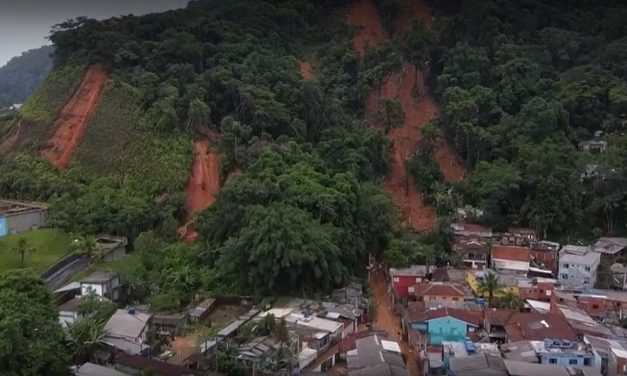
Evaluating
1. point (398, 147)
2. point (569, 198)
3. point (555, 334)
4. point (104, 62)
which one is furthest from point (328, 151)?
point (555, 334)

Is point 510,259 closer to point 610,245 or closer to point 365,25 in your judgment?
point 610,245

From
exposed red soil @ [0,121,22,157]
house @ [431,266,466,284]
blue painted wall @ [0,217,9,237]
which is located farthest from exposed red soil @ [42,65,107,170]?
house @ [431,266,466,284]

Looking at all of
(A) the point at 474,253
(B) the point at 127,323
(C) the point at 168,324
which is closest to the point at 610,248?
(A) the point at 474,253

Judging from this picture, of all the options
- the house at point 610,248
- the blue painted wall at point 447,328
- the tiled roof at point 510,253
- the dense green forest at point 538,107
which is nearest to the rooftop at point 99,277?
the blue painted wall at point 447,328

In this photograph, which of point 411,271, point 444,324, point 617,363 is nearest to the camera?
point 617,363

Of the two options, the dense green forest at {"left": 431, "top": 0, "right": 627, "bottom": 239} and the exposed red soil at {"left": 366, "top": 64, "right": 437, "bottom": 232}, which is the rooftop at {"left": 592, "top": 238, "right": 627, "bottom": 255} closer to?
the dense green forest at {"left": 431, "top": 0, "right": 627, "bottom": 239}

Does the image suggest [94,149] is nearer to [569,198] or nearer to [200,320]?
[200,320]

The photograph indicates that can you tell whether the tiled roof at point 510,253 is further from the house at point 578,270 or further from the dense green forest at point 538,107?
the dense green forest at point 538,107
